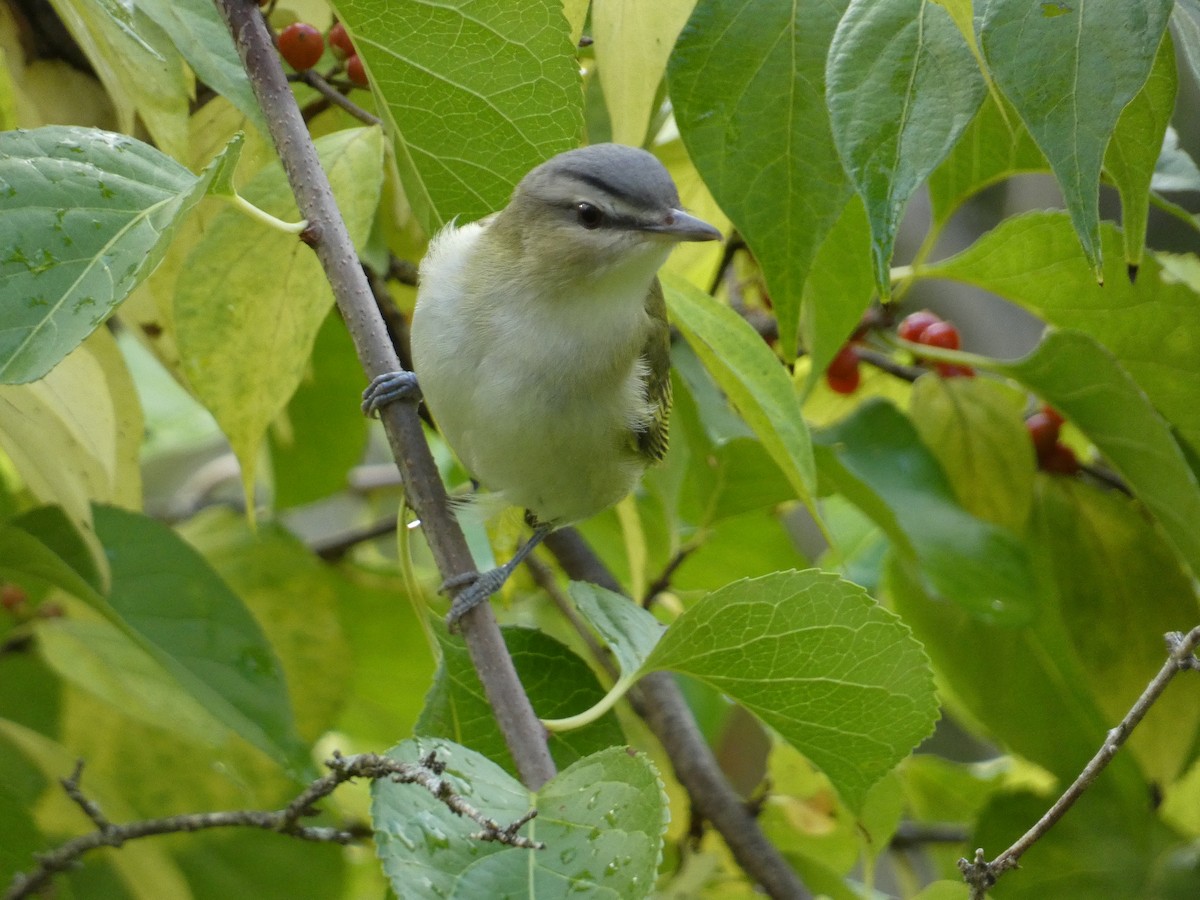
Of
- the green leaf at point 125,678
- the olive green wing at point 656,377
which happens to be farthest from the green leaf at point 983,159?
the green leaf at point 125,678

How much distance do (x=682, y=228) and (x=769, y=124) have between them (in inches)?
15.8

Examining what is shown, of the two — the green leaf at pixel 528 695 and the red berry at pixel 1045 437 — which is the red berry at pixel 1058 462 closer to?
the red berry at pixel 1045 437

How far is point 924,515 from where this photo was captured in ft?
6.61

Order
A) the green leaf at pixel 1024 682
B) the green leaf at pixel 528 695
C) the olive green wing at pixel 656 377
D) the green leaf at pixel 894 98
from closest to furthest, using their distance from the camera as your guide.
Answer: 1. the green leaf at pixel 894 98
2. the green leaf at pixel 528 695
3. the olive green wing at pixel 656 377
4. the green leaf at pixel 1024 682

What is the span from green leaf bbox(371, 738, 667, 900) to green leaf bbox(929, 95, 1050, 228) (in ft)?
3.68

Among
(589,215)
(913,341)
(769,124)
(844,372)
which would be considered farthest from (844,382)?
(769,124)

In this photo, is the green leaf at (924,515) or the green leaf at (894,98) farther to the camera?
the green leaf at (924,515)

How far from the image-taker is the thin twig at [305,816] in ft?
3.67

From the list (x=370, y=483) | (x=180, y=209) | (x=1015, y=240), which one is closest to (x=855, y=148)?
(x=180, y=209)

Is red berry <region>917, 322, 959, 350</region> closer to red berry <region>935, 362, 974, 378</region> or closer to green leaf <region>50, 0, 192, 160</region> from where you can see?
red berry <region>935, 362, 974, 378</region>

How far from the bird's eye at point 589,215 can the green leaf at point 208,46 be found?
1.86ft

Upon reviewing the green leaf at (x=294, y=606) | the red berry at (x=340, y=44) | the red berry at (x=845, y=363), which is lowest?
the green leaf at (x=294, y=606)

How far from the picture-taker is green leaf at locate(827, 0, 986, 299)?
1165mm

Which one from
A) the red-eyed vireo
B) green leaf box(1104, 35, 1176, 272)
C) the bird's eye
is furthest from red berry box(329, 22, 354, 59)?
green leaf box(1104, 35, 1176, 272)
